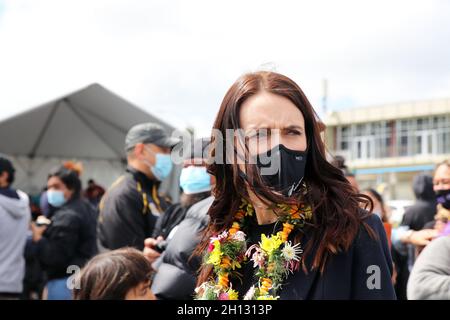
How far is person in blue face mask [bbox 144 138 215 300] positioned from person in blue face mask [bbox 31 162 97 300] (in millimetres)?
1506

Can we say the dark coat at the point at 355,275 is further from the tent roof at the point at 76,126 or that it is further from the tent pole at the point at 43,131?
the tent pole at the point at 43,131

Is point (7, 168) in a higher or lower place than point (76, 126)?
lower

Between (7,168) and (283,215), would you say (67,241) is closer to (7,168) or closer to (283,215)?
(7,168)

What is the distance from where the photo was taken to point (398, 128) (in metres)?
40.0

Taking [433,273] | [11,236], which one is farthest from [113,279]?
[11,236]

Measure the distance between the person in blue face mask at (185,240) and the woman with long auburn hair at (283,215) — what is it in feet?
2.13

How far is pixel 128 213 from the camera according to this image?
3.77 meters

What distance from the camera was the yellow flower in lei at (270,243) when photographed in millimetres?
1484

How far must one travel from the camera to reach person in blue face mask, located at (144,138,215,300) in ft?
8.31

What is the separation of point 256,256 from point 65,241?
3.27 metres

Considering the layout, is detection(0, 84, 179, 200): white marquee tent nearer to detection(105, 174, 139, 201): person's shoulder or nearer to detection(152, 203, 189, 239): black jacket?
detection(105, 174, 139, 201): person's shoulder

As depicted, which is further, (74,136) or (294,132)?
(74,136)

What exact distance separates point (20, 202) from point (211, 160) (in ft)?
11.4
